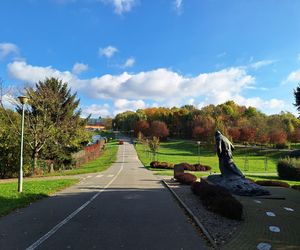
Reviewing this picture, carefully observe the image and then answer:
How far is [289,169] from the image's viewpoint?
3450 centimetres

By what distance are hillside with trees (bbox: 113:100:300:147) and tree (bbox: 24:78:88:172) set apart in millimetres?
34623

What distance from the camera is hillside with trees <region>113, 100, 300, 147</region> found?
87688mm

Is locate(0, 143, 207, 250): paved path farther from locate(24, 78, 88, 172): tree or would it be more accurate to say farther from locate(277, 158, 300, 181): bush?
locate(277, 158, 300, 181): bush

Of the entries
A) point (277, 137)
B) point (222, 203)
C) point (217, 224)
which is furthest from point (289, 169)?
point (277, 137)

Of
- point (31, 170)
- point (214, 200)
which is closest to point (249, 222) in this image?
point (214, 200)

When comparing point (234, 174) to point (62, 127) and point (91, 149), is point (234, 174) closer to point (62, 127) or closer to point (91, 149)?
point (62, 127)

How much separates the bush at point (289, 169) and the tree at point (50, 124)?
22439 millimetres

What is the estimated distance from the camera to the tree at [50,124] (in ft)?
112

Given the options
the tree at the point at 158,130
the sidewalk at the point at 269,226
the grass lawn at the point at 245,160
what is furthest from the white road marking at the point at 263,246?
the tree at the point at 158,130

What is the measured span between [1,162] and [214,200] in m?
26.8

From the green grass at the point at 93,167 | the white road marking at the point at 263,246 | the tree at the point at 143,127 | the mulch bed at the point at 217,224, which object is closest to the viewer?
the white road marking at the point at 263,246

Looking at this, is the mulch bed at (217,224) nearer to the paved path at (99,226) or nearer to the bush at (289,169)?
the paved path at (99,226)

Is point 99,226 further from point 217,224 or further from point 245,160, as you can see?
point 245,160

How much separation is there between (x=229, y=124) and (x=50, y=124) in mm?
75609
